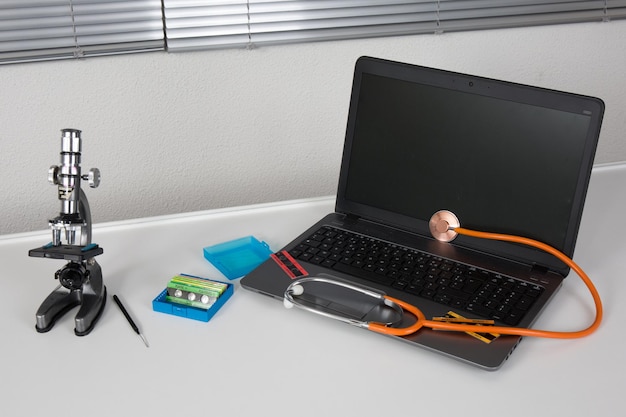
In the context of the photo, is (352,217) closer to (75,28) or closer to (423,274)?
(423,274)

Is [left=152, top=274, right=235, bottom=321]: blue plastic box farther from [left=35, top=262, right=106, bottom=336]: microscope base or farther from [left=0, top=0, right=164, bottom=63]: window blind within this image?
[left=0, top=0, right=164, bottom=63]: window blind

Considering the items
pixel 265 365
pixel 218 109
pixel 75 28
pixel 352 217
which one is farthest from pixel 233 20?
pixel 265 365

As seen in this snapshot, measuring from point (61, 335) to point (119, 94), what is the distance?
55 centimetres

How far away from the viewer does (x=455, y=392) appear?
0.92 meters

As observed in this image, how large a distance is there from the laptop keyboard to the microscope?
317 mm

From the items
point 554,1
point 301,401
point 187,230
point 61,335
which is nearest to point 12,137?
point 187,230

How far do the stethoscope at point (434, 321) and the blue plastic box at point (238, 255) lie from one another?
110mm

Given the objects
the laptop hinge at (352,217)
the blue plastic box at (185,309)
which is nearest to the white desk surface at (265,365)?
the blue plastic box at (185,309)

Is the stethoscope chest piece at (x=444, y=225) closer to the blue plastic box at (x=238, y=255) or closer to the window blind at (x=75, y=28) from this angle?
the blue plastic box at (x=238, y=255)

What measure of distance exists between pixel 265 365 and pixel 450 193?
43 cm

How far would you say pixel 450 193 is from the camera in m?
1.21

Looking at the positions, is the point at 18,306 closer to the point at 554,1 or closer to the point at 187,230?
the point at 187,230

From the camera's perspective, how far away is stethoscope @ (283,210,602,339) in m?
0.99

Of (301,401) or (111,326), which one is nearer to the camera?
(301,401)
